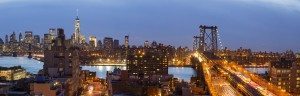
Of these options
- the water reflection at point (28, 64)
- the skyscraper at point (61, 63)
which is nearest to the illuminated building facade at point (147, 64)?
the skyscraper at point (61, 63)

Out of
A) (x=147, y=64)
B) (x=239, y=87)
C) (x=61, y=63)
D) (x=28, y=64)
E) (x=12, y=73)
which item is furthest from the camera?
(x=28, y=64)

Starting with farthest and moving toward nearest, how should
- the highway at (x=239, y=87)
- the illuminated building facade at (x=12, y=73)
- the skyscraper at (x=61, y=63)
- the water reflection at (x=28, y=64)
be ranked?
the water reflection at (x=28, y=64)
the illuminated building facade at (x=12, y=73)
the skyscraper at (x=61, y=63)
the highway at (x=239, y=87)

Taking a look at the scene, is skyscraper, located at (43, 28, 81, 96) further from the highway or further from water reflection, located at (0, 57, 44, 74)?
water reflection, located at (0, 57, 44, 74)

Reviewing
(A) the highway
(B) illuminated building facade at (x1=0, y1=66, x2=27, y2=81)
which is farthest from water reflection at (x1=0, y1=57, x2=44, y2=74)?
(A) the highway

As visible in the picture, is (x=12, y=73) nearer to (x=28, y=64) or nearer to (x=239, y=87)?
(x=239, y=87)

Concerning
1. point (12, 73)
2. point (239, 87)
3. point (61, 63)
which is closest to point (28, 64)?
point (12, 73)

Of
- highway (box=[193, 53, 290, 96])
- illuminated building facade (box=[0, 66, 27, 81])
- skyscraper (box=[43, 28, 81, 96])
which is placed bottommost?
highway (box=[193, 53, 290, 96])

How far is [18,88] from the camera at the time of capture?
21625mm

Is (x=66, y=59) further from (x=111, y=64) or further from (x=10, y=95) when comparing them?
(x=111, y=64)

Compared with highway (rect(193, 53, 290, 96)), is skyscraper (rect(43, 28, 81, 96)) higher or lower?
higher

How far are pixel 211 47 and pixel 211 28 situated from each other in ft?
11.7

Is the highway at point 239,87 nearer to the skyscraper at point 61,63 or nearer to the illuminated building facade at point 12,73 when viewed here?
the skyscraper at point 61,63

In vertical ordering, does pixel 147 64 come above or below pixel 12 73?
above

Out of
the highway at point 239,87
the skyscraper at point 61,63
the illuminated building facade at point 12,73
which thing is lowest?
the highway at point 239,87
